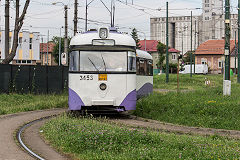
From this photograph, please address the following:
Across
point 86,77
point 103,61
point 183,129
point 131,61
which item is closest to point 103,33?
point 103,61

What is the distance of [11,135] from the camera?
1266cm

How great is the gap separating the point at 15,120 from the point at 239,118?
8.22 meters

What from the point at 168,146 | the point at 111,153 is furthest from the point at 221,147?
the point at 111,153

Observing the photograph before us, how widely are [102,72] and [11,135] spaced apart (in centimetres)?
461

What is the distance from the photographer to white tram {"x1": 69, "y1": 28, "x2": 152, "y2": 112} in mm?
15977

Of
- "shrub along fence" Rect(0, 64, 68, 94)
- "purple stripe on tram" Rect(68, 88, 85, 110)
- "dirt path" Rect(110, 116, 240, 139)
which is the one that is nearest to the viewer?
"dirt path" Rect(110, 116, 240, 139)

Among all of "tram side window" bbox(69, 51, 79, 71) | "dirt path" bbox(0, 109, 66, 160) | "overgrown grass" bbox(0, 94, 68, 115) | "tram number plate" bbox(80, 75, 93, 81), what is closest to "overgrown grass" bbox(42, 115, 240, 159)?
"dirt path" bbox(0, 109, 66, 160)

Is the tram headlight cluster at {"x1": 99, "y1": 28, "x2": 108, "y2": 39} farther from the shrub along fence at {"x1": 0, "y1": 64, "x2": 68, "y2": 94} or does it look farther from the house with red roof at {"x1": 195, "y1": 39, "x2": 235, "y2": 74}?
the house with red roof at {"x1": 195, "y1": 39, "x2": 235, "y2": 74}

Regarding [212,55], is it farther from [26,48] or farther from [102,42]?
[102,42]

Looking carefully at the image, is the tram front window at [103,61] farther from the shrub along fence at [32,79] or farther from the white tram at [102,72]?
the shrub along fence at [32,79]

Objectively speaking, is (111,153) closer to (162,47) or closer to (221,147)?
(221,147)

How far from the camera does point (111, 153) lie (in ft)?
29.0

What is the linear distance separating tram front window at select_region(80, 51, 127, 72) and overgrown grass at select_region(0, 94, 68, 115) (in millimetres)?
5493

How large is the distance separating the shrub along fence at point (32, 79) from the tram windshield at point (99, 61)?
37.1 ft
